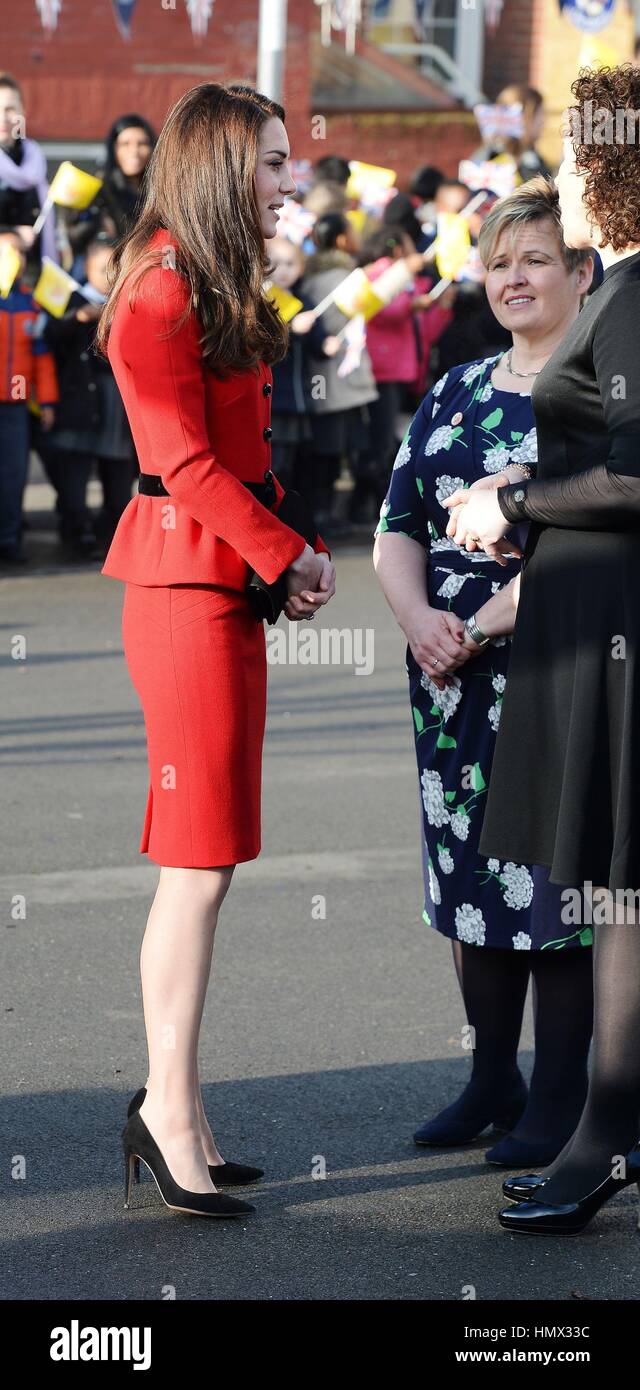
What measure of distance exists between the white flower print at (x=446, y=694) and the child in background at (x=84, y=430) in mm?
7169

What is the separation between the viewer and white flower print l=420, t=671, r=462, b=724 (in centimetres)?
394

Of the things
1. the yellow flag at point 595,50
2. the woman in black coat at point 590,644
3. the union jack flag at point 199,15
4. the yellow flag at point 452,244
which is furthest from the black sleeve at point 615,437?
the yellow flag at point 595,50

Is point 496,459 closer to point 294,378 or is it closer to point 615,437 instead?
point 615,437

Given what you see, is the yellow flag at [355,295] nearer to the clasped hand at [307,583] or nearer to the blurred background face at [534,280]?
the blurred background face at [534,280]

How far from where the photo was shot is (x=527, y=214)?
3846 millimetres

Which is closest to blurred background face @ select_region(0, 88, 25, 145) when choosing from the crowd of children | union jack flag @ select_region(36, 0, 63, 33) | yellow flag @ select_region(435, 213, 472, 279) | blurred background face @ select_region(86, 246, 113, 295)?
the crowd of children

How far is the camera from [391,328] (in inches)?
514

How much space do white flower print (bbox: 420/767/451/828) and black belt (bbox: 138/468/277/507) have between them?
73cm

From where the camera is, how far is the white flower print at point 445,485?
3.93m

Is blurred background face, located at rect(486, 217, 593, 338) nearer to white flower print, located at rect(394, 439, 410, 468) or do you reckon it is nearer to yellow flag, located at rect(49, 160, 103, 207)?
white flower print, located at rect(394, 439, 410, 468)

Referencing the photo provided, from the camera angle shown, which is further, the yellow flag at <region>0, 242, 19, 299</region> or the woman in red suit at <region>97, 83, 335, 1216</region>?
the yellow flag at <region>0, 242, 19, 299</region>
